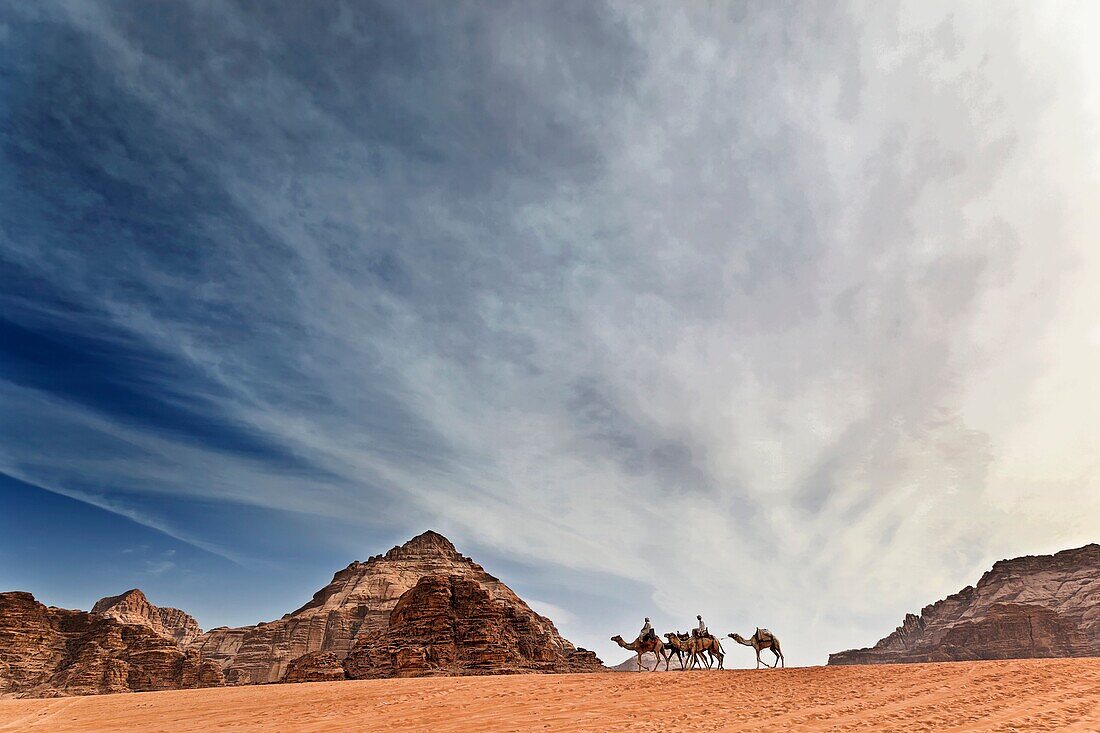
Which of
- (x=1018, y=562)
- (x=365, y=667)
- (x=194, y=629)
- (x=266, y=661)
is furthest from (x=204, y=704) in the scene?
(x=1018, y=562)

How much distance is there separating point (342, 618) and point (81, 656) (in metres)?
46.3

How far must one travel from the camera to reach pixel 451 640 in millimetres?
67438

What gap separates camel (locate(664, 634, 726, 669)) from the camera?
29.4 meters

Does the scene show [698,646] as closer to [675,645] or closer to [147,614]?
[675,645]

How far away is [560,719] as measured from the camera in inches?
595

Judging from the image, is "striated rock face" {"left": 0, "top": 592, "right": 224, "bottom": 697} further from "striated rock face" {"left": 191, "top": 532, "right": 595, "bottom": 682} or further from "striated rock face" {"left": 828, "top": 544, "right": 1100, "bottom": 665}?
"striated rock face" {"left": 828, "top": 544, "right": 1100, "bottom": 665}

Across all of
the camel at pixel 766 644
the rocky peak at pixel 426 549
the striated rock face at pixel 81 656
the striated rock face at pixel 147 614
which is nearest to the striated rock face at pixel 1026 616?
the rocky peak at pixel 426 549

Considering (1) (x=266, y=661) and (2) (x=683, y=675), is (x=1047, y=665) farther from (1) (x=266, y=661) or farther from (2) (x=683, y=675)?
(1) (x=266, y=661)

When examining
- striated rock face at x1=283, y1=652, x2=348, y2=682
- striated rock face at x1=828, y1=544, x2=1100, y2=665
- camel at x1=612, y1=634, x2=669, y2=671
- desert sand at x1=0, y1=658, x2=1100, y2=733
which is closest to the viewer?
desert sand at x1=0, y1=658, x2=1100, y2=733

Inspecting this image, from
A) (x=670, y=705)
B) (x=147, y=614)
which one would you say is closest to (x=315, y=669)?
(x=670, y=705)

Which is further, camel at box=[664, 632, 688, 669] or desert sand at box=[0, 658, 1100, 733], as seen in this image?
camel at box=[664, 632, 688, 669]

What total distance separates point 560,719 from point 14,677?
4030 inches

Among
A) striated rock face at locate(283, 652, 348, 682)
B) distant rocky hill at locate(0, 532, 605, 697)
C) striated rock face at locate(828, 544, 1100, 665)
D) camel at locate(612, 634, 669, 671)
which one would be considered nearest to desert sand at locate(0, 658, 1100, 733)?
camel at locate(612, 634, 669, 671)

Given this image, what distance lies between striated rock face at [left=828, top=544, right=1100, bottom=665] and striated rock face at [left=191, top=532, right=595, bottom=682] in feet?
333
